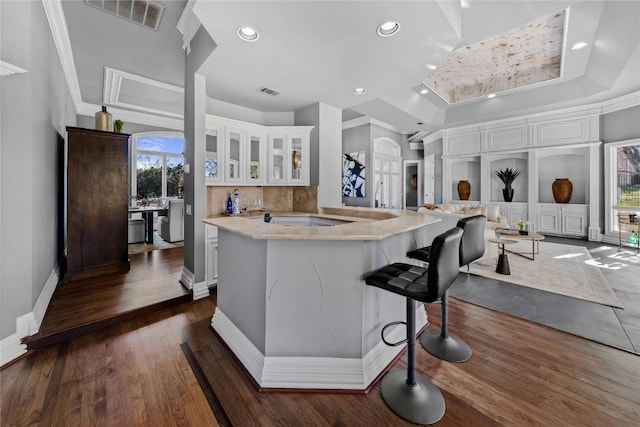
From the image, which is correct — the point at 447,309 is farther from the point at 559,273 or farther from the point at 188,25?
the point at 188,25

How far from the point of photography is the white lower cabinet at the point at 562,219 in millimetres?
6230

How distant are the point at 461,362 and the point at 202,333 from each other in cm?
209

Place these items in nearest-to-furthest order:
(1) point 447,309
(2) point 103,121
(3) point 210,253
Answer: (1) point 447,309
(3) point 210,253
(2) point 103,121

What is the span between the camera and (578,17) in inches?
131

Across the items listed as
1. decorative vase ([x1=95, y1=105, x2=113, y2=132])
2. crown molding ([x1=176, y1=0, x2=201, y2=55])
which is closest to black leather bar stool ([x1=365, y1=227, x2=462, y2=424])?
crown molding ([x1=176, y1=0, x2=201, y2=55])

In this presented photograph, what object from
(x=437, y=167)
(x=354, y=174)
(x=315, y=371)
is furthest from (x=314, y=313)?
(x=437, y=167)

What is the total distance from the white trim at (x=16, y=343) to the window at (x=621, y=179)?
9.39 meters

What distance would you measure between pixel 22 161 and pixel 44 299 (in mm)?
1378

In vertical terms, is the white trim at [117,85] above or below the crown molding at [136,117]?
below

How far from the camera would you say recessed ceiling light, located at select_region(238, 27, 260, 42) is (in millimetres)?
2170

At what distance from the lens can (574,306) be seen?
273 centimetres

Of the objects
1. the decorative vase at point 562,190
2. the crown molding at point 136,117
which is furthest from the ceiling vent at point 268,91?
the decorative vase at point 562,190

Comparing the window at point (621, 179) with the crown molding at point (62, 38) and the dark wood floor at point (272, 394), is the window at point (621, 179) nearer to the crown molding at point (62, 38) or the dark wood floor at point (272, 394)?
the dark wood floor at point (272, 394)

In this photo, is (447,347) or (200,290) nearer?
(447,347)
